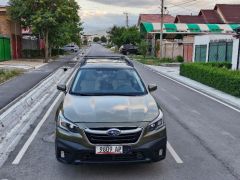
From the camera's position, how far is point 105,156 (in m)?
5.67

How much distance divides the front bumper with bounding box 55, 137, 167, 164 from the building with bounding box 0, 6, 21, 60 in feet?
102

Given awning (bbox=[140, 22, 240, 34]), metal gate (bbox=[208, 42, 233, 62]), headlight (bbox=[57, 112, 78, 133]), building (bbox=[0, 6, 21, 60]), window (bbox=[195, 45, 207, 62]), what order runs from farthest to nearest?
1. awning (bbox=[140, 22, 240, 34])
2. building (bbox=[0, 6, 21, 60])
3. window (bbox=[195, 45, 207, 62])
4. metal gate (bbox=[208, 42, 233, 62])
5. headlight (bbox=[57, 112, 78, 133])

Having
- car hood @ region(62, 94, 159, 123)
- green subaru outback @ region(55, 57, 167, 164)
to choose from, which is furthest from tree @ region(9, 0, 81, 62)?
green subaru outback @ region(55, 57, 167, 164)

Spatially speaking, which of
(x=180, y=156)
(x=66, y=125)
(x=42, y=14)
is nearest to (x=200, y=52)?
(x=42, y=14)

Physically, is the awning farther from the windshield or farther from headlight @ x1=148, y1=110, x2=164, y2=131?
headlight @ x1=148, y1=110, x2=164, y2=131

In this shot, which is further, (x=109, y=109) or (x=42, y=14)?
(x=42, y=14)

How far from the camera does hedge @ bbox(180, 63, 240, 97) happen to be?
14945mm

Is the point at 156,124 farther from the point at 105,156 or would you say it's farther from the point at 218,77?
the point at 218,77

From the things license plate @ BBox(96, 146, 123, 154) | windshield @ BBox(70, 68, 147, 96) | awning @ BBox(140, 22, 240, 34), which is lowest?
license plate @ BBox(96, 146, 123, 154)

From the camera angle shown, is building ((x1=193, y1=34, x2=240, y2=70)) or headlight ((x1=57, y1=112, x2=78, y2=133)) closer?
headlight ((x1=57, y1=112, x2=78, y2=133))

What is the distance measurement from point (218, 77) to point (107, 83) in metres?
10.5

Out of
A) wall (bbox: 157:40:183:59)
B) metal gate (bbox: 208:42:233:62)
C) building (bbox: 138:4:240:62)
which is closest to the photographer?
metal gate (bbox: 208:42:233:62)

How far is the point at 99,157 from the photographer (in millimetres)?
5676

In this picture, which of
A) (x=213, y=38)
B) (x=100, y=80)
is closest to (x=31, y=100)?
(x=100, y=80)
